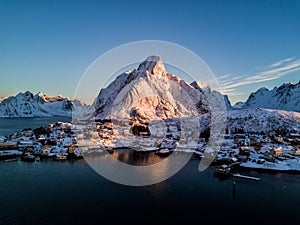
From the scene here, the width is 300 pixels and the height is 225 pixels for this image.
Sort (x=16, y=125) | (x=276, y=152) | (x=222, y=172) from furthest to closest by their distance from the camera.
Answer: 1. (x=16, y=125)
2. (x=276, y=152)
3. (x=222, y=172)

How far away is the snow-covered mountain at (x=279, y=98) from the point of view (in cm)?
7856

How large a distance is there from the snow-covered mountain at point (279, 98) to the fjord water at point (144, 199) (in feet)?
241

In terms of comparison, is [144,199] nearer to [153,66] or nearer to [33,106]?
[153,66]

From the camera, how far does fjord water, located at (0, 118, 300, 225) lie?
10148 millimetres

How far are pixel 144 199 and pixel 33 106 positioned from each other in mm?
140605

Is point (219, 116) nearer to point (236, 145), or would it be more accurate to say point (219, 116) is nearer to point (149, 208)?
point (236, 145)

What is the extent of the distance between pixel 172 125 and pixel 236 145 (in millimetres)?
19918

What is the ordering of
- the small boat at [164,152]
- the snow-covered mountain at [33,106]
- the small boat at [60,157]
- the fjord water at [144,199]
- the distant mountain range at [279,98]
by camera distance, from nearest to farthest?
the fjord water at [144,199], the small boat at [60,157], the small boat at [164,152], the distant mountain range at [279,98], the snow-covered mountain at [33,106]

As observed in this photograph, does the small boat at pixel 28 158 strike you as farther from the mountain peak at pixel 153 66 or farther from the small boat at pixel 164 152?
the mountain peak at pixel 153 66

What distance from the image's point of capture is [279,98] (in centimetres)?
8712

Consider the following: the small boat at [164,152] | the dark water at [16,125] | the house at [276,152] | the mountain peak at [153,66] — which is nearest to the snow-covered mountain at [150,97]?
the mountain peak at [153,66]

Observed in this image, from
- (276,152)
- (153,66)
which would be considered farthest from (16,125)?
(276,152)

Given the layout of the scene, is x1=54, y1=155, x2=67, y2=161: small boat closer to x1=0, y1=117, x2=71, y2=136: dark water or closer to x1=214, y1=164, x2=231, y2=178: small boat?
x1=214, y1=164, x2=231, y2=178: small boat

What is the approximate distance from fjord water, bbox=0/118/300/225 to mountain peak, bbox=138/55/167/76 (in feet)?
172
